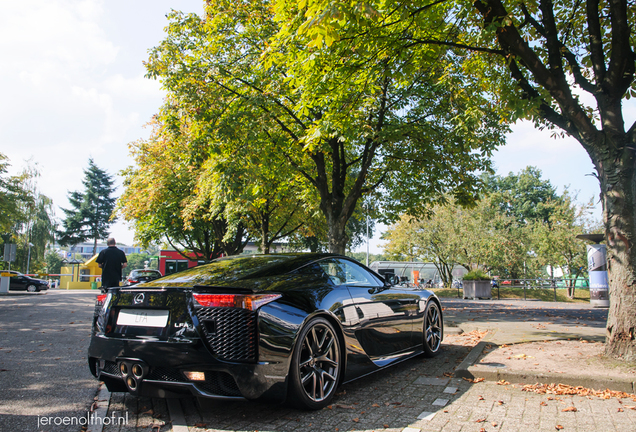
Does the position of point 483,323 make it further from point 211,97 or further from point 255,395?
point 211,97

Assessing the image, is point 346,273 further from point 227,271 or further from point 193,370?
point 193,370

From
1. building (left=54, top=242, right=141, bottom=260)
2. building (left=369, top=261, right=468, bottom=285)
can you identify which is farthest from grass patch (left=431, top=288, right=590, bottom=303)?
building (left=54, top=242, right=141, bottom=260)

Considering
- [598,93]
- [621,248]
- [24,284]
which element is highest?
[598,93]

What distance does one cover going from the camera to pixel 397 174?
1545cm

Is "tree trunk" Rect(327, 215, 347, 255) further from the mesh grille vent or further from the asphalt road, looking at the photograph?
the mesh grille vent

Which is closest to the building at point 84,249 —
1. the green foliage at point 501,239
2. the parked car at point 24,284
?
the parked car at point 24,284

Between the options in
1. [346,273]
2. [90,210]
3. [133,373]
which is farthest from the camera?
[90,210]

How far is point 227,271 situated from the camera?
4.00m

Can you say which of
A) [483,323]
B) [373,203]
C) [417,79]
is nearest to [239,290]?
[483,323]

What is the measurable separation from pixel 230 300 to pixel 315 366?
39.6 inches

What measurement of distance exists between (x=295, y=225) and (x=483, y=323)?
16723 millimetres

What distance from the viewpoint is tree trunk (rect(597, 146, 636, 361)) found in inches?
199

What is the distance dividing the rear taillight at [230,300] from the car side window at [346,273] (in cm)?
121

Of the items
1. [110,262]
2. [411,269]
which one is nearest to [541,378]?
[110,262]
